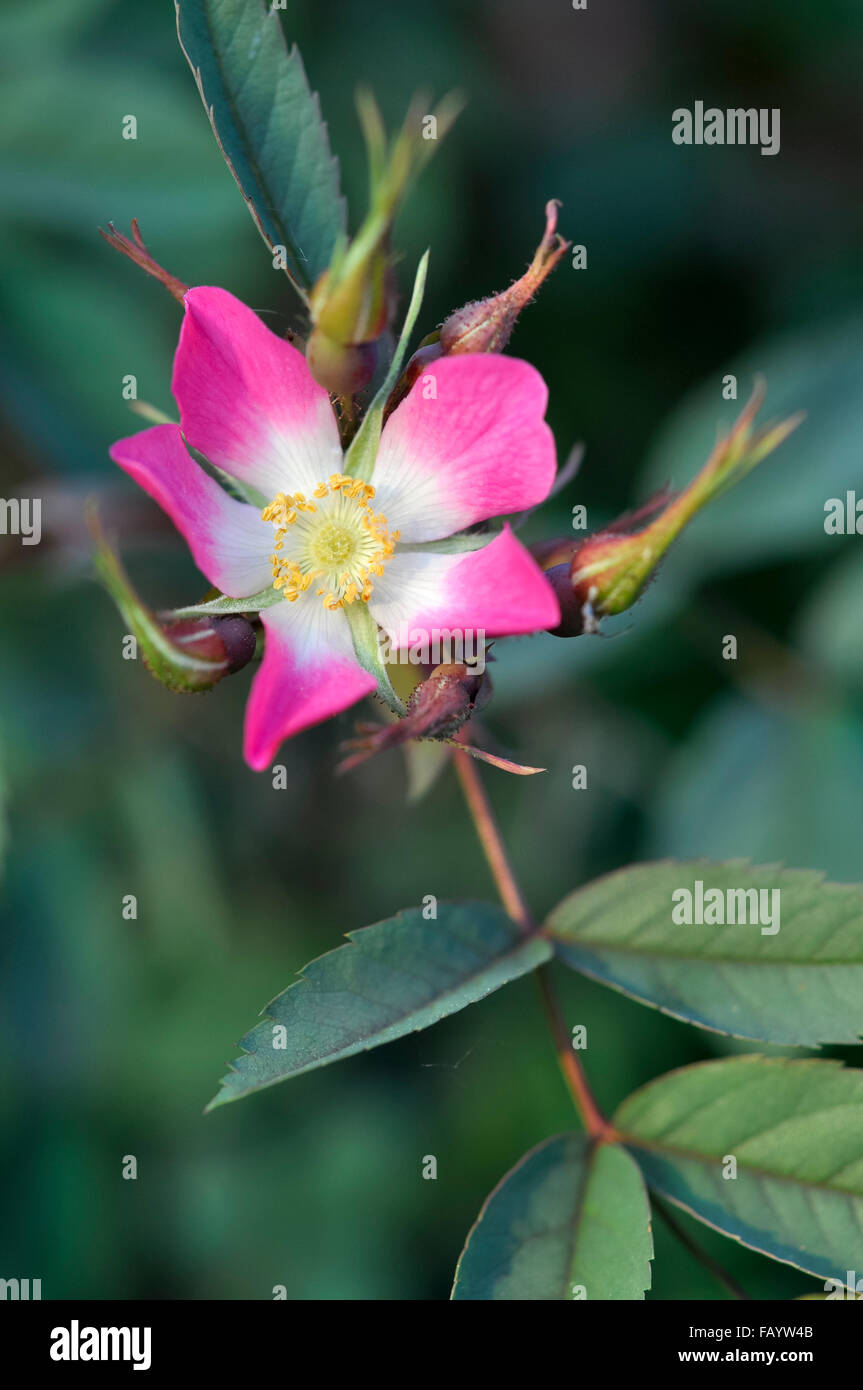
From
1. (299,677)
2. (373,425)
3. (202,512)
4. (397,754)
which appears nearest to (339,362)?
(373,425)

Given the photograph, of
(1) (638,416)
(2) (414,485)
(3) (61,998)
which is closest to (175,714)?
(3) (61,998)

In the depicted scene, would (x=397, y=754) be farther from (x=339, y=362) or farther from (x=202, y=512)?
(x=339, y=362)

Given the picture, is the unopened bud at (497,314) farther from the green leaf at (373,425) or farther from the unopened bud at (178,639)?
the unopened bud at (178,639)

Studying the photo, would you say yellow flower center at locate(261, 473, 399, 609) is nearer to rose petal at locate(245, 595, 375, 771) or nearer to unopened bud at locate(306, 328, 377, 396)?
rose petal at locate(245, 595, 375, 771)

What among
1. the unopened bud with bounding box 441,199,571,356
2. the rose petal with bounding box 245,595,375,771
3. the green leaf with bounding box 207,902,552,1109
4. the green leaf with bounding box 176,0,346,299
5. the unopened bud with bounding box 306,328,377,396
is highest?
the green leaf with bounding box 176,0,346,299

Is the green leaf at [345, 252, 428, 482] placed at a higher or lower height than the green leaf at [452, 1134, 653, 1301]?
higher

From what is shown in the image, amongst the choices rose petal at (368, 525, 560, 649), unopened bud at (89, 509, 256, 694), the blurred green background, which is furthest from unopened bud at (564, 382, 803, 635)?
the blurred green background
